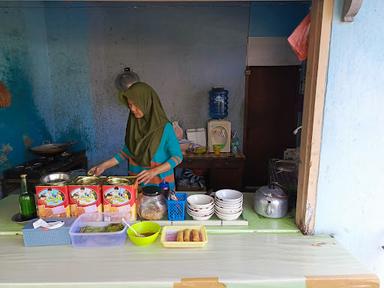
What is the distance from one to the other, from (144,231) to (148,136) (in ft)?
2.17

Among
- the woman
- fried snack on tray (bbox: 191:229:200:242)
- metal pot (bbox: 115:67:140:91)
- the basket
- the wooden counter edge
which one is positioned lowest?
the wooden counter edge

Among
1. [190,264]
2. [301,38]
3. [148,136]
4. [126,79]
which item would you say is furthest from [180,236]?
[126,79]

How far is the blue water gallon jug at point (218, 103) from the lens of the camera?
12.5 ft

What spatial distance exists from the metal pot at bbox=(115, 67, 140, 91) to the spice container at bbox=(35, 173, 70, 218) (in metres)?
2.51

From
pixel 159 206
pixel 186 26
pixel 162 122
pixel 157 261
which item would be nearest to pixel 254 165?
pixel 186 26

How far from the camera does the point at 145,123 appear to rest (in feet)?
6.18

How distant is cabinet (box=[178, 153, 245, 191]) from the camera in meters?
3.60

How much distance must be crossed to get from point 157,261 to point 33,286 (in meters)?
0.47

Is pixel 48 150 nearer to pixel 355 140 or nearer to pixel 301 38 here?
pixel 301 38

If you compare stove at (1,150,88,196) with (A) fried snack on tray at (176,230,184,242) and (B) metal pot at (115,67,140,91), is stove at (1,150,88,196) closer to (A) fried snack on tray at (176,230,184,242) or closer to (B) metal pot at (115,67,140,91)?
(B) metal pot at (115,67,140,91)

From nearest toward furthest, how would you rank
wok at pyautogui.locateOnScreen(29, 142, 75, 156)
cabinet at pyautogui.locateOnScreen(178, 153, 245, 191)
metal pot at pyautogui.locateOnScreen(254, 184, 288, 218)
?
metal pot at pyautogui.locateOnScreen(254, 184, 288, 218), wok at pyautogui.locateOnScreen(29, 142, 75, 156), cabinet at pyautogui.locateOnScreen(178, 153, 245, 191)

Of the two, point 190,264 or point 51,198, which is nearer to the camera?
point 190,264

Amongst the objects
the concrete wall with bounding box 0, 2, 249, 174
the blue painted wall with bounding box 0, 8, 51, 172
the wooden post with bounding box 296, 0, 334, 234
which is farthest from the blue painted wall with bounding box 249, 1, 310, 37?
the blue painted wall with bounding box 0, 8, 51, 172

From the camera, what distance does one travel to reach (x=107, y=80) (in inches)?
153
